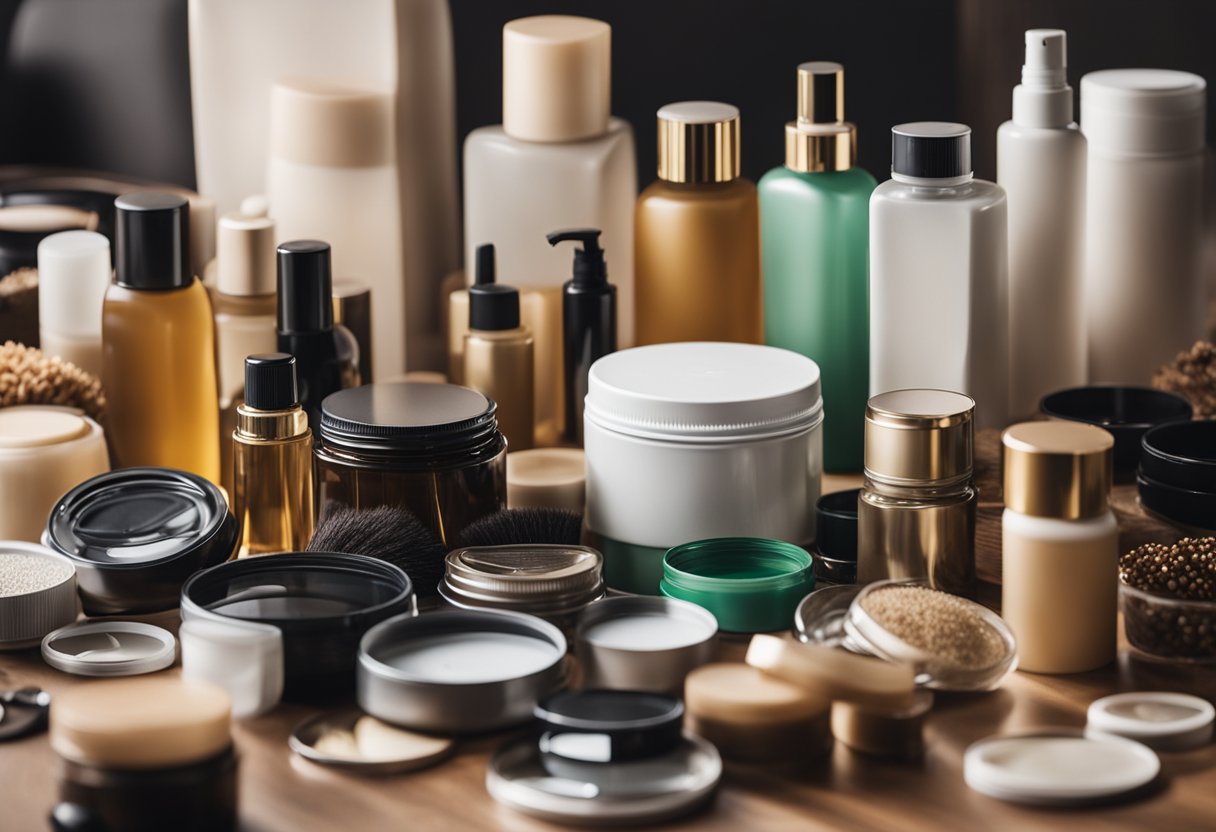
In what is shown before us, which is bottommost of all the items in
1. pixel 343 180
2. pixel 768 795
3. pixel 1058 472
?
pixel 768 795

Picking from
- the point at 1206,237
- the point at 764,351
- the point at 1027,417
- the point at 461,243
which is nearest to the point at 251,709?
the point at 764,351

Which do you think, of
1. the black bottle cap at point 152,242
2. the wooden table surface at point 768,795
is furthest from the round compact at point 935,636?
the black bottle cap at point 152,242

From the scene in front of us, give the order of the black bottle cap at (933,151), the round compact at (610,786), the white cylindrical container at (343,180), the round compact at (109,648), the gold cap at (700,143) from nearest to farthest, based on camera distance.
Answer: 1. the round compact at (610,786)
2. the round compact at (109,648)
3. the black bottle cap at (933,151)
4. the gold cap at (700,143)
5. the white cylindrical container at (343,180)

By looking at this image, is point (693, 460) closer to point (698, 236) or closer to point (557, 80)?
point (698, 236)

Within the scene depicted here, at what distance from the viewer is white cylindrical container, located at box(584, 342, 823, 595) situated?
0.81 m

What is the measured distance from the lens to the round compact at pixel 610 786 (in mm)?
600

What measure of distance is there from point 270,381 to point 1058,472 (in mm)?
400

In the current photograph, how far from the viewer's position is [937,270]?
875 millimetres

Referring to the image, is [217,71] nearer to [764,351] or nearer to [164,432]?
[164,432]

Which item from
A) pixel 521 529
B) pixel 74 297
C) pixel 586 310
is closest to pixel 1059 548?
pixel 521 529

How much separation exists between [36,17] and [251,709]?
3.04 ft

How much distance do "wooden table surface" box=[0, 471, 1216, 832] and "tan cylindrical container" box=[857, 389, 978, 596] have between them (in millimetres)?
101

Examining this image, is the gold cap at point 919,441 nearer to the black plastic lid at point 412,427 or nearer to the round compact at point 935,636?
the round compact at point 935,636

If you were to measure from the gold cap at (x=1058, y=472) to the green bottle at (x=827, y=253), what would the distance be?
0.24 meters
